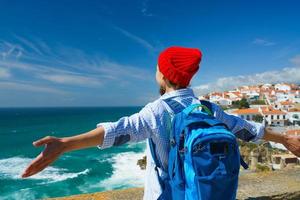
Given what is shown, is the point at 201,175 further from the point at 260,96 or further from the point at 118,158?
the point at 260,96

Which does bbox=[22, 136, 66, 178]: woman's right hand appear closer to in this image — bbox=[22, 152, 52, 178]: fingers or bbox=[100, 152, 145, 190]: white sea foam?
bbox=[22, 152, 52, 178]: fingers

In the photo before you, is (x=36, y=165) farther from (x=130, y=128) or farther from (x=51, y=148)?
(x=130, y=128)

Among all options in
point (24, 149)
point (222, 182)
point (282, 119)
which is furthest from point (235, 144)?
point (282, 119)

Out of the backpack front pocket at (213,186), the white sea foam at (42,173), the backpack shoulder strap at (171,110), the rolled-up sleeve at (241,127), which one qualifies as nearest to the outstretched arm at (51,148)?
the backpack shoulder strap at (171,110)

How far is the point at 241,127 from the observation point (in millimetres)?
2043

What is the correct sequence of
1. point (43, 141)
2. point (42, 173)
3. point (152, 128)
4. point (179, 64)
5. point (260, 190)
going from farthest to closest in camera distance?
point (42, 173)
point (260, 190)
point (179, 64)
point (152, 128)
point (43, 141)

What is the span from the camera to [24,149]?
46438 millimetres

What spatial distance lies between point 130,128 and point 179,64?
46cm

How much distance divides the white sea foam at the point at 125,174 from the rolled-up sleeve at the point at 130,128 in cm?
2286

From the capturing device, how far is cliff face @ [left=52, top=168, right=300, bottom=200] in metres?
3.39

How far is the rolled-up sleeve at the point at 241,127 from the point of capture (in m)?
1.99

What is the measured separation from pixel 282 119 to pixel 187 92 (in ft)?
222

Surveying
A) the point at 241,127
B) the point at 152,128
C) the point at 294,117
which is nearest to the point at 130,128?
the point at 152,128

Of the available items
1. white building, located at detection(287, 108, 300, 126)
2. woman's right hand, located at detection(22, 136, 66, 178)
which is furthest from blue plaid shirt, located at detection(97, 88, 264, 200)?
white building, located at detection(287, 108, 300, 126)
